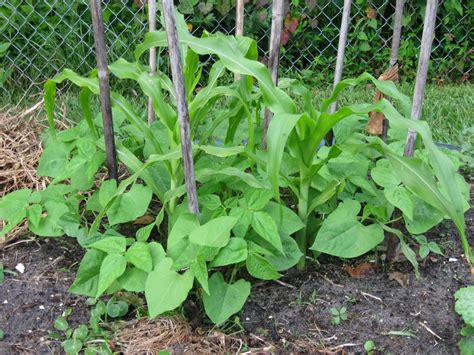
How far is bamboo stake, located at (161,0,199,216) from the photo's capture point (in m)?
1.78

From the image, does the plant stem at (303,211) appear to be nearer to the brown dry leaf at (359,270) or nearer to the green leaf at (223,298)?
the brown dry leaf at (359,270)

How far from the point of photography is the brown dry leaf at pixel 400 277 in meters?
2.26

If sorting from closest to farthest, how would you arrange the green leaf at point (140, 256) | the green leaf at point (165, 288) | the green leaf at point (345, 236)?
the green leaf at point (165, 288) < the green leaf at point (140, 256) < the green leaf at point (345, 236)

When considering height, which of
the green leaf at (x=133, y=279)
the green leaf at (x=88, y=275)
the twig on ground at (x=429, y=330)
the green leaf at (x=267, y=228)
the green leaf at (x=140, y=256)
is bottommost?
the green leaf at (x=88, y=275)

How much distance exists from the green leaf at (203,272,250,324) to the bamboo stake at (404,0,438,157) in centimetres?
65

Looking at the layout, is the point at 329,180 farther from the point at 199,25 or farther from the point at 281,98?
the point at 199,25

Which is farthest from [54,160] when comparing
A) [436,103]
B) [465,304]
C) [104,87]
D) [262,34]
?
[262,34]

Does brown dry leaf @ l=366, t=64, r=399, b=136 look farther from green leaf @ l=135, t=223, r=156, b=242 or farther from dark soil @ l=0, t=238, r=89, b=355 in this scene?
dark soil @ l=0, t=238, r=89, b=355

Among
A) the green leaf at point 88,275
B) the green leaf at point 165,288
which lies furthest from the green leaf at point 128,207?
the green leaf at point 165,288

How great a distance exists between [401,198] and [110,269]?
88cm

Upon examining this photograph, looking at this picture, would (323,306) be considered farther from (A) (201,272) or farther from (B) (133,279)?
(B) (133,279)

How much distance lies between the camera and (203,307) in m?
2.17

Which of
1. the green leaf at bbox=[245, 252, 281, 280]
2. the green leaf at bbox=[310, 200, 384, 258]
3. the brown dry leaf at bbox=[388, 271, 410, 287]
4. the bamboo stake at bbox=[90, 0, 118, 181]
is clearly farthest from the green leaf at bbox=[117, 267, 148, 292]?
the brown dry leaf at bbox=[388, 271, 410, 287]

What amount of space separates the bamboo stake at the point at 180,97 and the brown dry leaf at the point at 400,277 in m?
0.69
